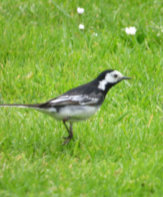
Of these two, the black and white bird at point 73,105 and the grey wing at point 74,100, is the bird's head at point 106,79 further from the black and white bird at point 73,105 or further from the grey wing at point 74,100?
the grey wing at point 74,100

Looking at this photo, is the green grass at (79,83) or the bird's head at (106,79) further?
the bird's head at (106,79)

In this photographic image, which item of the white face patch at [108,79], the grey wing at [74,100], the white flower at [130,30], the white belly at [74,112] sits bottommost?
the white belly at [74,112]

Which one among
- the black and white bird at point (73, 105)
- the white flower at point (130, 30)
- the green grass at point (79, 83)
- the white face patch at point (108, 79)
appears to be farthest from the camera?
the white flower at point (130, 30)

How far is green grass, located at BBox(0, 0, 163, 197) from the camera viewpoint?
16.8ft

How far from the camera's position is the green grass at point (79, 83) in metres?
5.12

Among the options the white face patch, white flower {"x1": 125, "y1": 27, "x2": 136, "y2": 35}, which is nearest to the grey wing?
the white face patch

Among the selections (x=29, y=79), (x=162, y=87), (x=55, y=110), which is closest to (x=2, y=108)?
(x=29, y=79)

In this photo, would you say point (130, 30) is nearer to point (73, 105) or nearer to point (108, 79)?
point (108, 79)

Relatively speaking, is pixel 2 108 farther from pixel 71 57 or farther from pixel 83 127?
pixel 71 57

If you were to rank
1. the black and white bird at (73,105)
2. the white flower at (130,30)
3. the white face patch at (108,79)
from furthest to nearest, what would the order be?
1. the white flower at (130,30)
2. the white face patch at (108,79)
3. the black and white bird at (73,105)

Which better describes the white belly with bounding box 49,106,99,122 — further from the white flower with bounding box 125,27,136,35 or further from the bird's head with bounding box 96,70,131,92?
the white flower with bounding box 125,27,136,35

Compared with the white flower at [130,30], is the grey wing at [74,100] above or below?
below

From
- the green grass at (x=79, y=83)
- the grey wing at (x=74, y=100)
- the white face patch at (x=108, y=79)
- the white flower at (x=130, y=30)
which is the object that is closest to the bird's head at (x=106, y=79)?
the white face patch at (x=108, y=79)

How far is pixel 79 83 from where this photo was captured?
7.48 m
